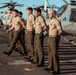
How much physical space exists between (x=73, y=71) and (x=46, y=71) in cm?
91

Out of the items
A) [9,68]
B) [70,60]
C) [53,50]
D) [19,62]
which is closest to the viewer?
[53,50]

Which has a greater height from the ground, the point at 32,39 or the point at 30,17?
the point at 30,17

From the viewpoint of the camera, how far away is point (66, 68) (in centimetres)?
1158

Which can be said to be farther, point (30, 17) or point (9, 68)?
point (30, 17)

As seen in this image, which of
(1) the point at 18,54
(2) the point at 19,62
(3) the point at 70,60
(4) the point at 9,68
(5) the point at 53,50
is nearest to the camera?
(5) the point at 53,50

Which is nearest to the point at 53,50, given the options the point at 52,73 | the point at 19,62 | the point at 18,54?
the point at 52,73

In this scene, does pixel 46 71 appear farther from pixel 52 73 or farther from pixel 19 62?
pixel 19 62

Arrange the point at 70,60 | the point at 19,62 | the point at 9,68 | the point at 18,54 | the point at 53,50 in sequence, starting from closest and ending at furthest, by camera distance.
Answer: the point at 53,50 < the point at 9,68 < the point at 19,62 < the point at 70,60 < the point at 18,54

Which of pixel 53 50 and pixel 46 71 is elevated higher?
pixel 53 50

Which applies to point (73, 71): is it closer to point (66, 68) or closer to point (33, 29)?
point (66, 68)

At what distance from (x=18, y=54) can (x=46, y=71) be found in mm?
4242

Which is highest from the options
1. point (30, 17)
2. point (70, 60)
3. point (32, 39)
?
point (30, 17)

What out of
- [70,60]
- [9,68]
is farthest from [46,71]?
[70,60]

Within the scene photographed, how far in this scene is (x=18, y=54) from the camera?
14914 millimetres
